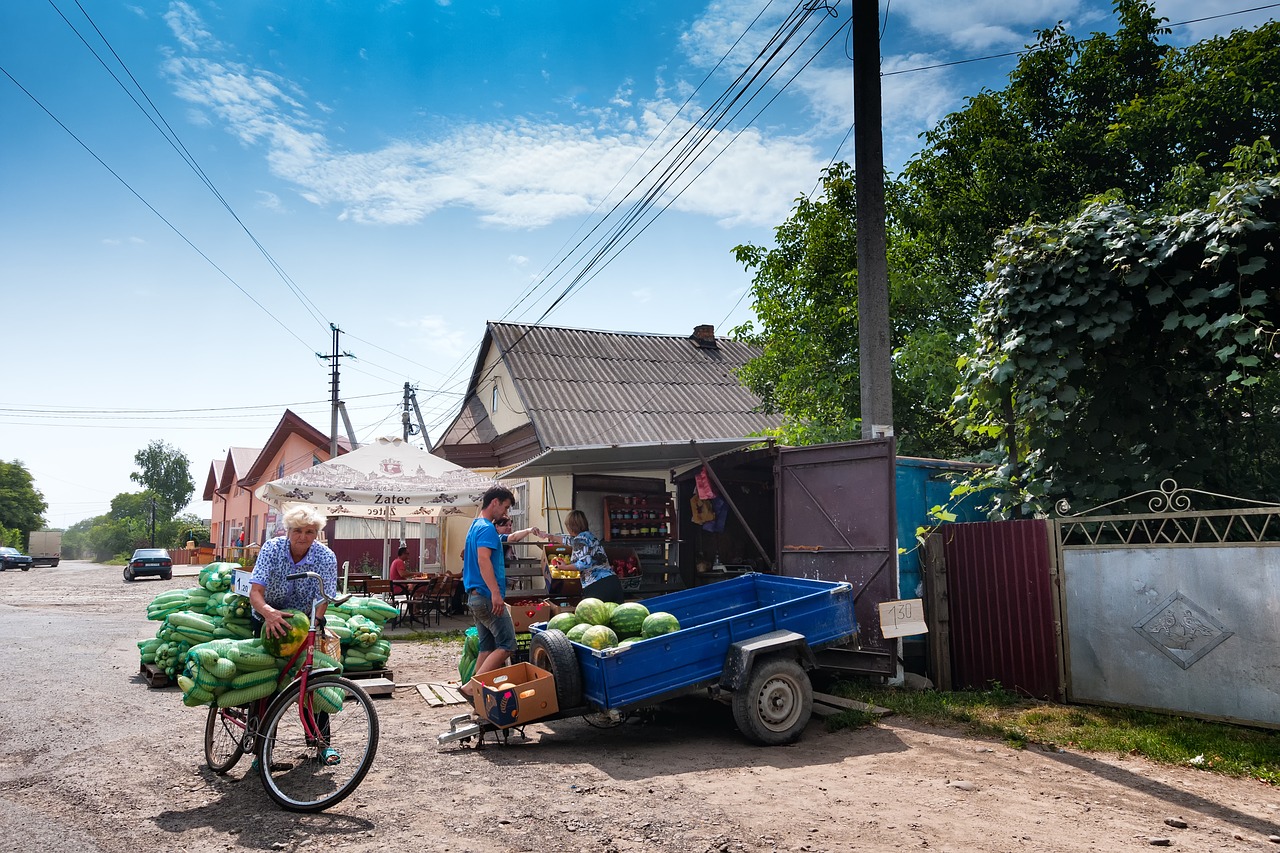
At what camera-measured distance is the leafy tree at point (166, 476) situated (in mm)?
96938

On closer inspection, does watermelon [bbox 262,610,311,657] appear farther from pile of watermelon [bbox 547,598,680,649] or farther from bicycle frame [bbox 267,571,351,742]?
pile of watermelon [bbox 547,598,680,649]

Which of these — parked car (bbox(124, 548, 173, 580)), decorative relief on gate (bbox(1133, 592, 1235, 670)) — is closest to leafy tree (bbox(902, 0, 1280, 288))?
decorative relief on gate (bbox(1133, 592, 1235, 670))

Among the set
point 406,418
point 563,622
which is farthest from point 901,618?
point 406,418

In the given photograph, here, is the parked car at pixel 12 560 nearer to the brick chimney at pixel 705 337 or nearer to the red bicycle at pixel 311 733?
the brick chimney at pixel 705 337

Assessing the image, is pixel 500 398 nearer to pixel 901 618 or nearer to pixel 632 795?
pixel 901 618

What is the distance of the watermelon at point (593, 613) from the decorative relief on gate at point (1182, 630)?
4.58 m

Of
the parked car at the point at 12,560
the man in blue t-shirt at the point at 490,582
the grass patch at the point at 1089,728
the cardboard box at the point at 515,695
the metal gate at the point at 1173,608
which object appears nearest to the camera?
the grass patch at the point at 1089,728

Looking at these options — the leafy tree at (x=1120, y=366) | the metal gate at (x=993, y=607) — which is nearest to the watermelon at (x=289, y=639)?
the metal gate at (x=993, y=607)

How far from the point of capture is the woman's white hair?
17.6 feet

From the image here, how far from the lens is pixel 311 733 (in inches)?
199

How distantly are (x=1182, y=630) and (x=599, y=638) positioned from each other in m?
4.77

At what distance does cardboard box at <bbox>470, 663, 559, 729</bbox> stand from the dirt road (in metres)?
0.31

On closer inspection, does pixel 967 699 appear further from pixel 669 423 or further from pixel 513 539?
pixel 669 423

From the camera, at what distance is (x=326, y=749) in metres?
5.14
